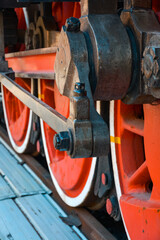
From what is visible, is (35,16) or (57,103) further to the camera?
(35,16)

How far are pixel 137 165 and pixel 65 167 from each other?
0.80 meters

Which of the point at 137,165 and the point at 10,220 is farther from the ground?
the point at 137,165

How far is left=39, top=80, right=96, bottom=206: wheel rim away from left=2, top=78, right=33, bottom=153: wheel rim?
30cm

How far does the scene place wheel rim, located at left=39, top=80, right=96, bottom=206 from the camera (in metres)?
1.93

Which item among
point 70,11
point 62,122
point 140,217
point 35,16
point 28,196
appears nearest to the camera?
point 62,122

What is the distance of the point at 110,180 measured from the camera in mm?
1664

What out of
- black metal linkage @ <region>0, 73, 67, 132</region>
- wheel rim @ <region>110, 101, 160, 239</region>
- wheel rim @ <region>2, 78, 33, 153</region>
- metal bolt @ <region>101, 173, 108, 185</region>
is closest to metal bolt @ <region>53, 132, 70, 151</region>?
black metal linkage @ <region>0, 73, 67, 132</region>

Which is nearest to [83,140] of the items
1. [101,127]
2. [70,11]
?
[101,127]

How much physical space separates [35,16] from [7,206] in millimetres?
1427

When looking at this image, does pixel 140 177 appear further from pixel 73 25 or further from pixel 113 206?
pixel 73 25

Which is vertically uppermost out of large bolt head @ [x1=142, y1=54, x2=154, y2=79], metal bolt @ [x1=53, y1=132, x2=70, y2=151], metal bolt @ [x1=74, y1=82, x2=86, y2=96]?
large bolt head @ [x1=142, y1=54, x2=154, y2=79]

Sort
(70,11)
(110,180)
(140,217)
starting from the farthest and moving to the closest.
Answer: (70,11) → (110,180) → (140,217)

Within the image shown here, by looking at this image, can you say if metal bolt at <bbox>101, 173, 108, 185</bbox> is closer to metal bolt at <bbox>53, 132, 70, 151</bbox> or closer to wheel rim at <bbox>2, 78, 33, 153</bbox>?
metal bolt at <bbox>53, 132, 70, 151</bbox>

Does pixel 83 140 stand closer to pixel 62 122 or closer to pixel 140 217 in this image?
pixel 62 122
